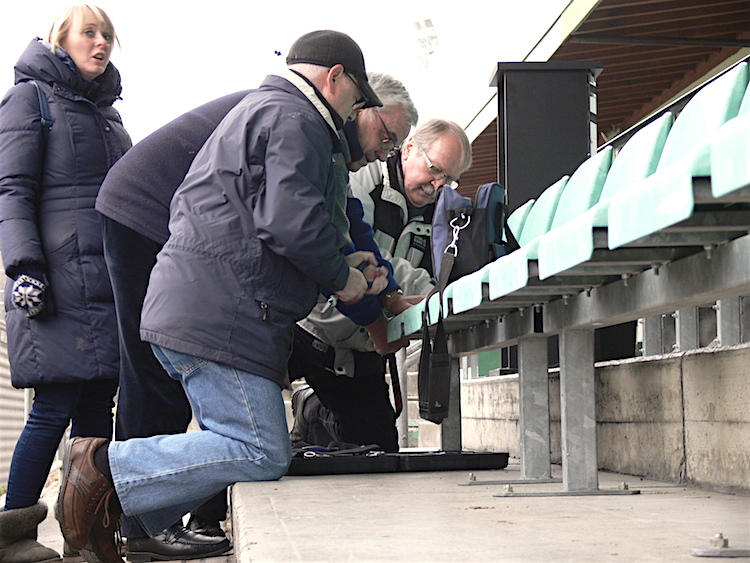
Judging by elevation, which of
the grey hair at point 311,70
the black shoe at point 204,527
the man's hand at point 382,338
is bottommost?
the black shoe at point 204,527

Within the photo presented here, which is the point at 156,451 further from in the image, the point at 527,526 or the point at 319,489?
the point at 527,526

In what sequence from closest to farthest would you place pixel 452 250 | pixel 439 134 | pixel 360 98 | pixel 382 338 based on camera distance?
pixel 360 98 → pixel 452 250 → pixel 382 338 → pixel 439 134

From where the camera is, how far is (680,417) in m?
2.66

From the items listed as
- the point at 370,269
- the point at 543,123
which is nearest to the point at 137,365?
the point at 370,269

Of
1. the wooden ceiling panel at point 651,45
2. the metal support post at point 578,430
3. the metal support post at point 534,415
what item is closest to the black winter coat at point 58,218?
the metal support post at point 534,415

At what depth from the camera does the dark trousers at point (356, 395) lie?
3748 millimetres

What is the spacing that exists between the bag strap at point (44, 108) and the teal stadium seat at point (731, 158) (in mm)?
2626

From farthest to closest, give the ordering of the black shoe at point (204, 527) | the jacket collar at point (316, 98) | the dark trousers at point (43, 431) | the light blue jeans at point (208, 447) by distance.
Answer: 1. the dark trousers at point (43, 431)
2. the black shoe at point (204, 527)
3. the jacket collar at point (316, 98)
4. the light blue jeans at point (208, 447)

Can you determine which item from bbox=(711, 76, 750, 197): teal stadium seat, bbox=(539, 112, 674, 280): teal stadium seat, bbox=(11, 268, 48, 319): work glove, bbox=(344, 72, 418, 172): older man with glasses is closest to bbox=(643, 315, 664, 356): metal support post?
bbox=(344, 72, 418, 172): older man with glasses

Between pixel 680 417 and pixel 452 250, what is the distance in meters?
0.85

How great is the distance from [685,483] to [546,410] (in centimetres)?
45

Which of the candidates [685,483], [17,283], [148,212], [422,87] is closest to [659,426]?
[685,483]

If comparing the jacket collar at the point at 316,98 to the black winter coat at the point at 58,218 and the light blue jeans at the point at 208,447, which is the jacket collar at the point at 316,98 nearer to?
the light blue jeans at the point at 208,447

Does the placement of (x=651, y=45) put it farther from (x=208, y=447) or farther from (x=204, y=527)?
(x=208, y=447)
